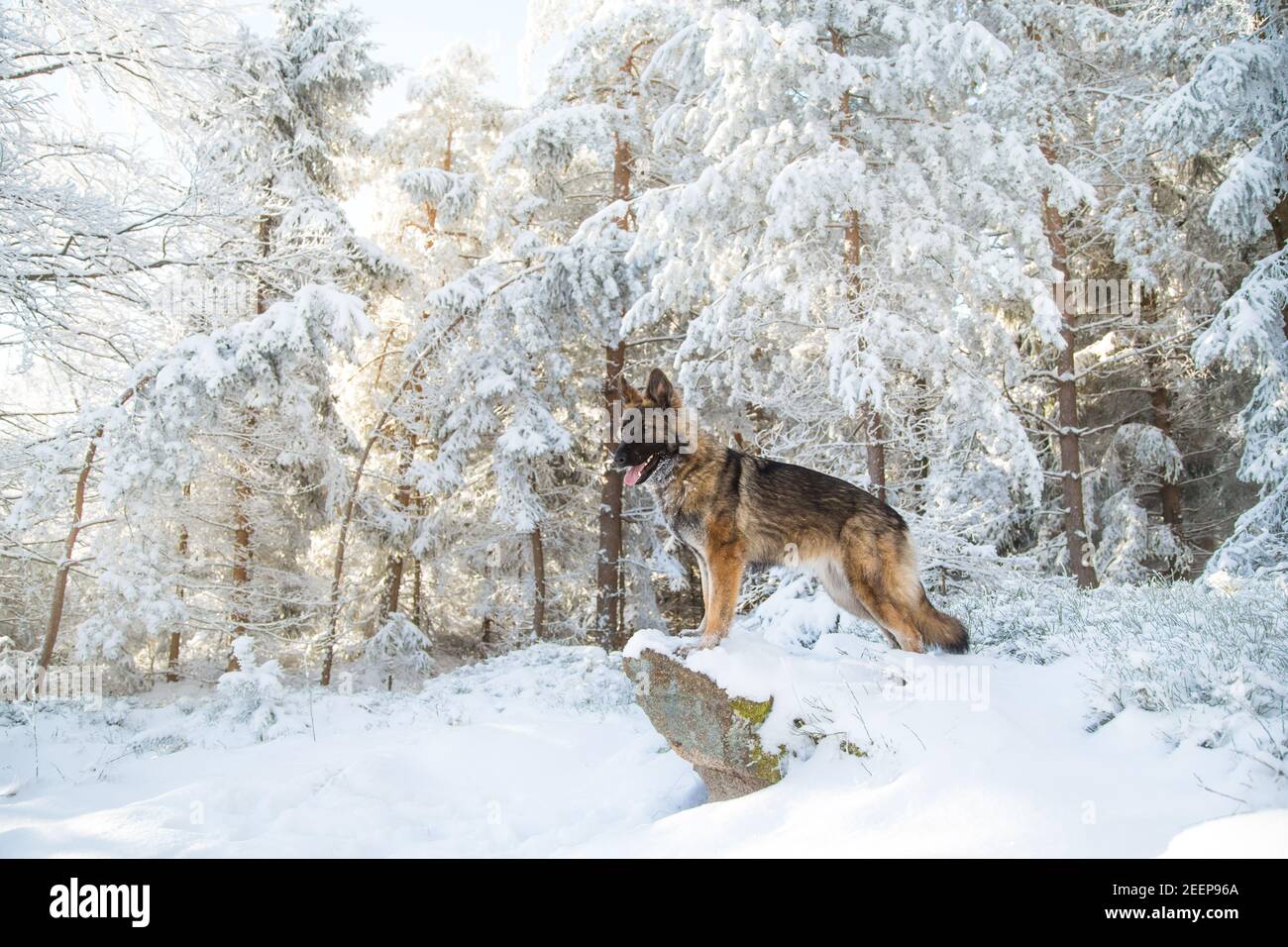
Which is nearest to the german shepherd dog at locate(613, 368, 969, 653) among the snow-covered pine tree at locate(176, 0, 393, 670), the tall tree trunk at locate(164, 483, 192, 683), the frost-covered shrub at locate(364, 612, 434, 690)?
the snow-covered pine tree at locate(176, 0, 393, 670)

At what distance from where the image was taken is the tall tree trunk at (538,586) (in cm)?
1616

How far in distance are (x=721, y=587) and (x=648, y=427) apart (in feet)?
4.13

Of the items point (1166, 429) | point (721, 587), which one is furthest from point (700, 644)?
point (1166, 429)

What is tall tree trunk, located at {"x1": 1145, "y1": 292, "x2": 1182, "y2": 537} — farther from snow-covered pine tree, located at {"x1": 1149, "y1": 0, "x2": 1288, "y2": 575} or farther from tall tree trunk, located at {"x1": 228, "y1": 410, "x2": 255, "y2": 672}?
tall tree trunk, located at {"x1": 228, "y1": 410, "x2": 255, "y2": 672}

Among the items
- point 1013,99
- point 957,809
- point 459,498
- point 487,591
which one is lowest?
point 487,591

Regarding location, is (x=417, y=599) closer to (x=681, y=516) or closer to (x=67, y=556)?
(x=67, y=556)

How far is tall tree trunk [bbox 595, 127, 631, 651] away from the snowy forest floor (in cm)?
656

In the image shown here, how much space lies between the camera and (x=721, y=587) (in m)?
4.98
